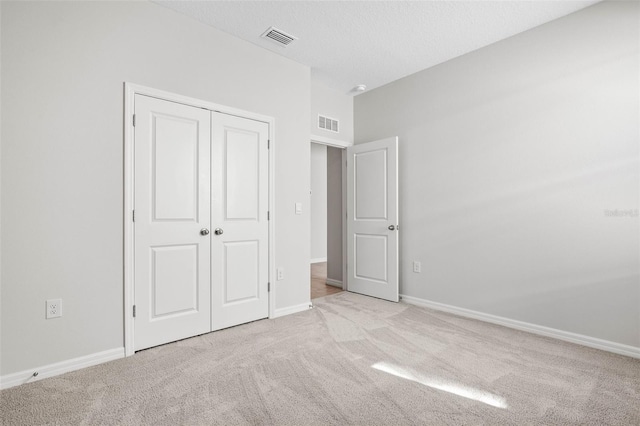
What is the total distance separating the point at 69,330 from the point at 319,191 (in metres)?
5.94

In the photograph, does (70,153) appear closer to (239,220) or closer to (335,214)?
(239,220)

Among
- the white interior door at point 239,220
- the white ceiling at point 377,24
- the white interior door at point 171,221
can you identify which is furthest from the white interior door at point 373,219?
the white interior door at point 171,221

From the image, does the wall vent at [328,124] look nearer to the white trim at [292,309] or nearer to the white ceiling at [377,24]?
the white ceiling at [377,24]

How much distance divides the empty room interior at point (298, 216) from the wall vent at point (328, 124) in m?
0.53

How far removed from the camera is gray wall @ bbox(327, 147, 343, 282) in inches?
197

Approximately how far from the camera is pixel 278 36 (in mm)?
3029

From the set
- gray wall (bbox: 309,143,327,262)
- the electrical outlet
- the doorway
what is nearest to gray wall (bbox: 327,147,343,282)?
the doorway

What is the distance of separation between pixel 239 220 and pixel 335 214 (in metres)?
2.30

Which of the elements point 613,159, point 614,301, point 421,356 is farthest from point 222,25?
point 614,301

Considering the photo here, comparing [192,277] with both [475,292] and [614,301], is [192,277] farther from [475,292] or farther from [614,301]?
[614,301]

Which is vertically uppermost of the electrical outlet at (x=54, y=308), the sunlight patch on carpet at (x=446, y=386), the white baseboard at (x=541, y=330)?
the electrical outlet at (x=54, y=308)

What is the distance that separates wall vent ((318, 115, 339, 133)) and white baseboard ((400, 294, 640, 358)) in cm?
247

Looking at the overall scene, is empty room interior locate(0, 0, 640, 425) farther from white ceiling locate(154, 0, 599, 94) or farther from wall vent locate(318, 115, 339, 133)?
wall vent locate(318, 115, 339, 133)

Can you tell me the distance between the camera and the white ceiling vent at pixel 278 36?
295 cm
